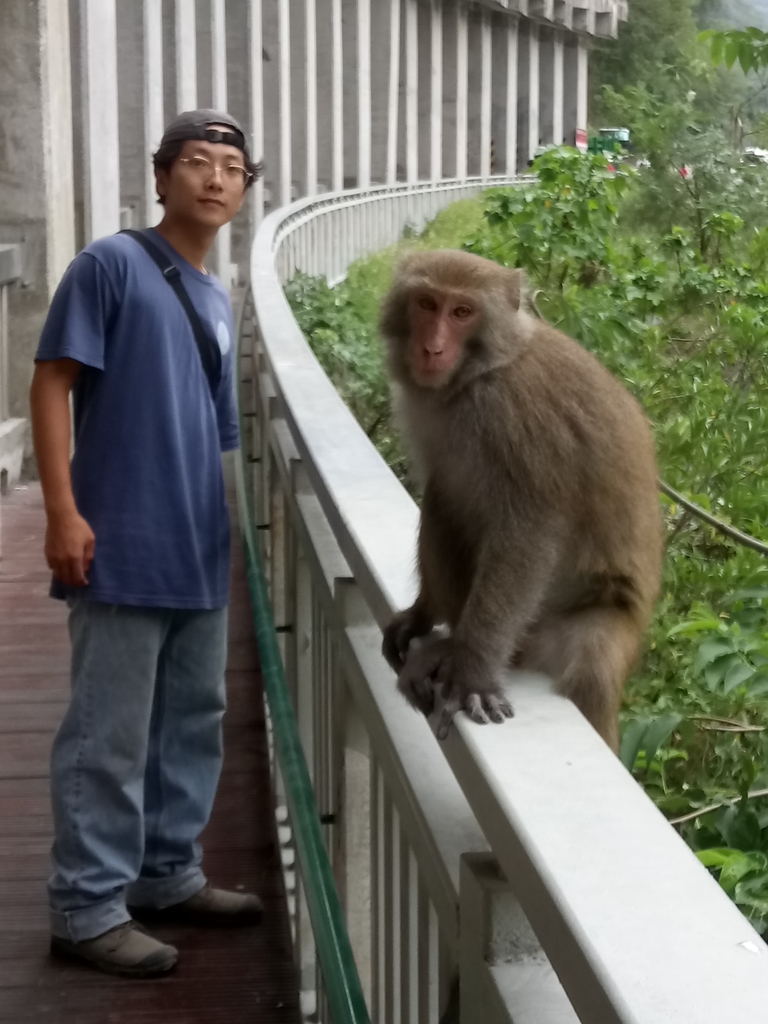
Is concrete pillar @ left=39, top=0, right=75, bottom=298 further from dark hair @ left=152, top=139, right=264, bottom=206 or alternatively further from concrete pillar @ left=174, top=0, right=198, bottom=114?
concrete pillar @ left=174, top=0, right=198, bottom=114

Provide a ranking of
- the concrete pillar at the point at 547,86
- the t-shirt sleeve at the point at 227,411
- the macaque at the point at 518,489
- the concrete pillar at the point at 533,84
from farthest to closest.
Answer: the concrete pillar at the point at 547,86 → the concrete pillar at the point at 533,84 → the t-shirt sleeve at the point at 227,411 → the macaque at the point at 518,489

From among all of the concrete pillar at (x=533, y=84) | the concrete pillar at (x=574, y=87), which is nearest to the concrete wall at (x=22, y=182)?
the concrete pillar at (x=533, y=84)

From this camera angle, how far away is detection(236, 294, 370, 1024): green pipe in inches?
58.5

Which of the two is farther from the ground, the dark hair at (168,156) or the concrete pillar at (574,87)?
the concrete pillar at (574,87)

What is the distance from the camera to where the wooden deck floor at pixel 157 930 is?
9.32 feet

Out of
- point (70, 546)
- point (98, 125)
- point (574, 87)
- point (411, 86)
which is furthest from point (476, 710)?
point (574, 87)

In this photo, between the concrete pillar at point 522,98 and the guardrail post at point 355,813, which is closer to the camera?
the guardrail post at point 355,813

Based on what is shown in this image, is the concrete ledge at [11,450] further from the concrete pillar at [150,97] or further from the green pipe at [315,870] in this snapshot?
the concrete pillar at [150,97]

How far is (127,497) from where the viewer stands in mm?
2807

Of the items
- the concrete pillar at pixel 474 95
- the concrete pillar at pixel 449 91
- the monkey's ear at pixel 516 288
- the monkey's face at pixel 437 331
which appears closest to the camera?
the monkey's face at pixel 437 331

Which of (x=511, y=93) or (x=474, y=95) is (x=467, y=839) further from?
(x=511, y=93)

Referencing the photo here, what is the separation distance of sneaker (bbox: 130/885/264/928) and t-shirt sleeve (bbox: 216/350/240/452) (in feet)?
3.43

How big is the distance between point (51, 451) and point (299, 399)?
51 centimetres

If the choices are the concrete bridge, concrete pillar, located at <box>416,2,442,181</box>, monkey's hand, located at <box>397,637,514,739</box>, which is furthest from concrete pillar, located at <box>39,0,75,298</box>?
concrete pillar, located at <box>416,2,442,181</box>
